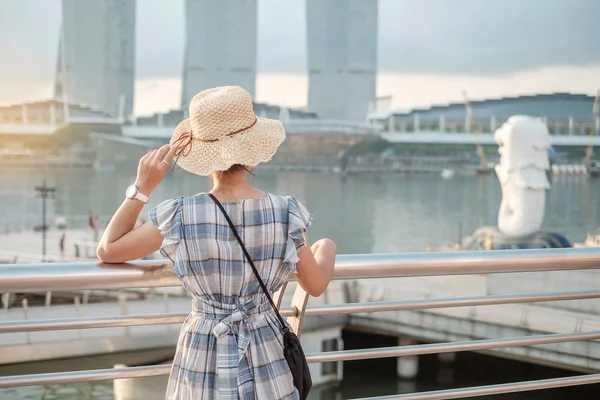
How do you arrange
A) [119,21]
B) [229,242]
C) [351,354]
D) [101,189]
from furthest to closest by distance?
[119,21], [101,189], [351,354], [229,242]

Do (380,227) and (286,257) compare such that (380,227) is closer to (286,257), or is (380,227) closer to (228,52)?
(228,52)

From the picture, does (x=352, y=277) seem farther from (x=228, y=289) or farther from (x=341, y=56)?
(x=341, y=56)

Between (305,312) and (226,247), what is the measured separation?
305 mm

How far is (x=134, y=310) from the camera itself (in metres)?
12.5

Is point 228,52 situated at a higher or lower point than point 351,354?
higher

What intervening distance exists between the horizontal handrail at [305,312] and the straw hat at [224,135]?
0.26 m

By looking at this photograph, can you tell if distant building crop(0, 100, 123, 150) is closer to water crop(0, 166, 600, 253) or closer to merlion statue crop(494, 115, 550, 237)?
water crop(0, 166, 600, 253)

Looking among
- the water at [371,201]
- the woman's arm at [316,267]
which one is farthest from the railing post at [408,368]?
the water at [371,201]

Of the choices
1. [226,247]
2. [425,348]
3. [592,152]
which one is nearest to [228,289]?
[226,247]

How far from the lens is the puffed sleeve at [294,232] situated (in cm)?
115

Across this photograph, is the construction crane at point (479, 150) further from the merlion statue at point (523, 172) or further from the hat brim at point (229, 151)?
the hat brim at point (229, 151)

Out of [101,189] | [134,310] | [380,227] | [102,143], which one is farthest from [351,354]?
[102,143]

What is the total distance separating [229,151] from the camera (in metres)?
1.15

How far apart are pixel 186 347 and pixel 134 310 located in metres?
11.6
